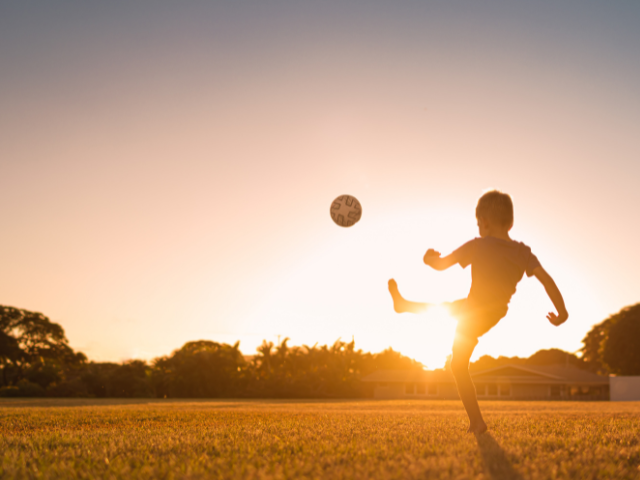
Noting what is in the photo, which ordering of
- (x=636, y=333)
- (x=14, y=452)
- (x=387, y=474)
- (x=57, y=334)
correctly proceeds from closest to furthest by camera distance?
(x=387, y=474) → (x=14, y=452) → (x=57, y=334) → (x=636, y=333)

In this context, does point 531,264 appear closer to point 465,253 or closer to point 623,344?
point 465,253

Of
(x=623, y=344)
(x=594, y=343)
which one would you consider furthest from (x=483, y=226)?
(x=594, y=343)

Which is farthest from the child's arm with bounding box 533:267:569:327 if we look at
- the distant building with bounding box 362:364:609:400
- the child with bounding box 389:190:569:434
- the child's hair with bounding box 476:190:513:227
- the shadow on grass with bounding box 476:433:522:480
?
the distant building with bounding box 362:364:609:400

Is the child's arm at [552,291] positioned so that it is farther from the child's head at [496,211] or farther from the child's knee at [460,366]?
the child's knee at [460,366]

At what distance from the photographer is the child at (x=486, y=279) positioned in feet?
13.2

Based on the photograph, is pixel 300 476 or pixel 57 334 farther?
pixel 57 334

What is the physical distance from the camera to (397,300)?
4301 mm

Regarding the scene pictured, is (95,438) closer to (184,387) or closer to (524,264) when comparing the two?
(524,264)

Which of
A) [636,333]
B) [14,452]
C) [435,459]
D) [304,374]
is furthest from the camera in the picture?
[636,333]

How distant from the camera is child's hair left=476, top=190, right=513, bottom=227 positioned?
419 cm

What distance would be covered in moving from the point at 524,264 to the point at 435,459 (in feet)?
6.58

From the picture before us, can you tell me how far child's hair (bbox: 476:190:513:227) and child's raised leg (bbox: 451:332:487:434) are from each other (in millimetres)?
1021

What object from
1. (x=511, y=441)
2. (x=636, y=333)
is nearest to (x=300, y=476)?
(x=511, y=441)

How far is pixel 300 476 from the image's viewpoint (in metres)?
2.25
